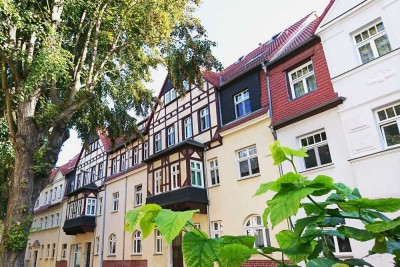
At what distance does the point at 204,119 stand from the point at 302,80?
242 inches

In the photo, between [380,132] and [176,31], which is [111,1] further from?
[380,132]

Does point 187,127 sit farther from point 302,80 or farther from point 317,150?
point 317,150

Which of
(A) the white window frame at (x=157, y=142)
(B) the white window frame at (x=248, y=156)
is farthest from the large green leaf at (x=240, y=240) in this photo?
(A) the white window frame at (x=157, y=142)

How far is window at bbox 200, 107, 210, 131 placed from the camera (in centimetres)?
1627

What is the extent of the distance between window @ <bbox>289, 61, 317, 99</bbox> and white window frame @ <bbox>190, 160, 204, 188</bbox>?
6.18 m

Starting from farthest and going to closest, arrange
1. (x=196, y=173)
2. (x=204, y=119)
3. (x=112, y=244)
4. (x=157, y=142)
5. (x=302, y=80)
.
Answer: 1. (x=112, y=244)
2. (x=157, y=142)
3. (x=204, y=119)
4. (x=196, y=173)
5. (x=302, y=80)

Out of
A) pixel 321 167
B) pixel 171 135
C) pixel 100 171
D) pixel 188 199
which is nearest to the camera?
pixel 321 167

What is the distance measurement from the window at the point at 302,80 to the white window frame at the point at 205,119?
16.9 ft

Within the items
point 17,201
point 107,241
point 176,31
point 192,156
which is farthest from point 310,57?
point 107,241

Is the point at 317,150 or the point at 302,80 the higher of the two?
the point at 302,80

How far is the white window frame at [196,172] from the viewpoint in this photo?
15261mm

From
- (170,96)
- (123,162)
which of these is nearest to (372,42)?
(170,96)

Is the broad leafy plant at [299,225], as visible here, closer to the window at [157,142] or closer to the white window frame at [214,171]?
the white window frame at [214,171]

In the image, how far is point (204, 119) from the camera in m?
16.6
